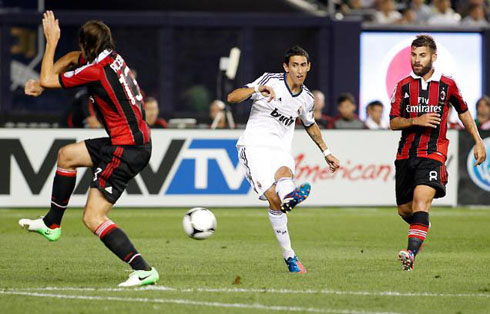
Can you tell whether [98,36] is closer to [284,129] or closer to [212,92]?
[284,129]

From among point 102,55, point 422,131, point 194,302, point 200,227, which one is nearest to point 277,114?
point 200,227

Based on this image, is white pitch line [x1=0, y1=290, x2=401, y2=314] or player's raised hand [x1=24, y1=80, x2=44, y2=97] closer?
white pitch line [x1=0, y1=290, x2=401, y2=314]

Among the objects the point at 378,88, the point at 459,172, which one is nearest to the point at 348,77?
the point at 378,88

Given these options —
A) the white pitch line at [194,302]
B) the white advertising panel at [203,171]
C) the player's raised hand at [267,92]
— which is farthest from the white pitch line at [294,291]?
the white advertising panel at [203,171]

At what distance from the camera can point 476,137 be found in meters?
10.8

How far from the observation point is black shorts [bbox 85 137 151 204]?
9.13 m

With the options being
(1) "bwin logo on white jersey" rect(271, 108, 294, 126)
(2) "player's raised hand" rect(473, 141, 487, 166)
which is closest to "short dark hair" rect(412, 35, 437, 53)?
(2) "player's raised hand" rect(473, 141, 487, 166)

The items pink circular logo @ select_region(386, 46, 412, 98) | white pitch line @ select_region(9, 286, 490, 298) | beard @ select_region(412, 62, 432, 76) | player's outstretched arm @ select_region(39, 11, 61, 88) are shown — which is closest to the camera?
white pitch line @ select_region(9, 286, 490, 298)

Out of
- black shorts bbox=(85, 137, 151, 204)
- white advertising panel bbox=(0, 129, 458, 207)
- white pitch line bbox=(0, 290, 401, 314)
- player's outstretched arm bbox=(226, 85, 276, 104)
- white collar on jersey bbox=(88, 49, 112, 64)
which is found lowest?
white advertising panel bbox=(0, 129, 458, 207)

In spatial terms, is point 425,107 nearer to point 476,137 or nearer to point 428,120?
point 428,120

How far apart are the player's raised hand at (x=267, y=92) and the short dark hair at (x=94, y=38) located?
1.48 metres

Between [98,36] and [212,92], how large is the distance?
634 inches

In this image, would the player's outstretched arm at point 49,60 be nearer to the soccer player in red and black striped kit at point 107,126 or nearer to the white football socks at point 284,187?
the soccer player in red and black striped kit at point 107,126

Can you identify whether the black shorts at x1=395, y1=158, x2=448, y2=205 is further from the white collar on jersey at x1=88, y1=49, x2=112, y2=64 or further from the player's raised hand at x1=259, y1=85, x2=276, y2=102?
the white collar on jersey at x1=88, y1=49, x2=112, y2=64
